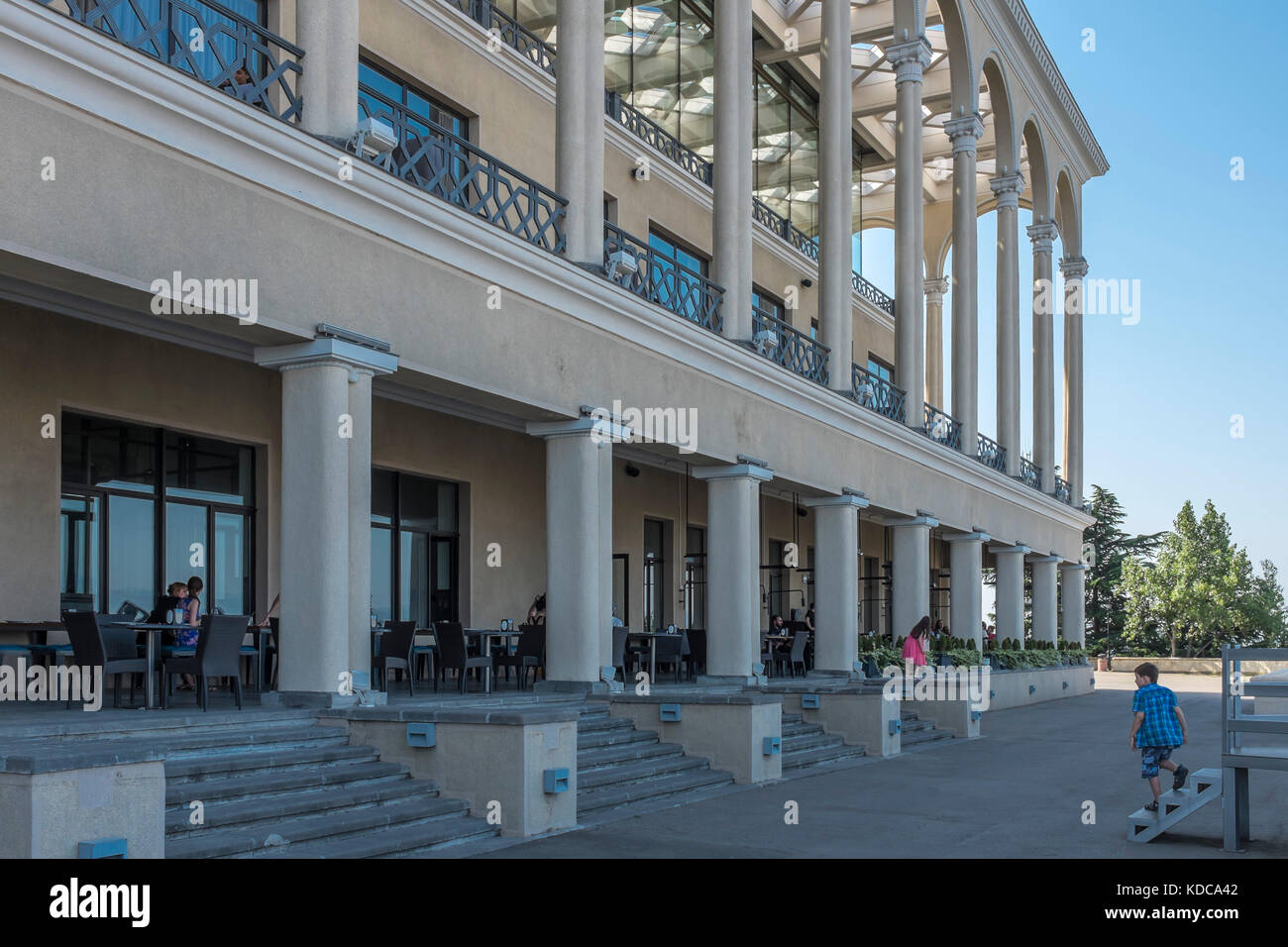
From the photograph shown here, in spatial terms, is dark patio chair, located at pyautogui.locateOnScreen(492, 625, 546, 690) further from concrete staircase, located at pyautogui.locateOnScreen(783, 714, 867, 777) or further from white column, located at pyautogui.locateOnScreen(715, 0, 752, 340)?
white column, located at pyautogui.locateOnScreen(715, 0, 752, 340)

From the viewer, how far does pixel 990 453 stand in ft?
106

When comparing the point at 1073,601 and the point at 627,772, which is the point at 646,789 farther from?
the point at 1073,601

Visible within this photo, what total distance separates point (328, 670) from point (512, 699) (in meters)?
2.93

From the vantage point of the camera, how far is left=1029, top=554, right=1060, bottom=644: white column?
121 feet

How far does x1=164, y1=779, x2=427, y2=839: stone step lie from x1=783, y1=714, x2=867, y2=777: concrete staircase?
5620 millimetres

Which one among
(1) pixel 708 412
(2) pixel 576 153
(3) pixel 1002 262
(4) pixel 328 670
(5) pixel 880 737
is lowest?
(5) pixel 880 737

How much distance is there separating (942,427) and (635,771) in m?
18.6

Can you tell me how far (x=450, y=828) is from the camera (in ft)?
30.8

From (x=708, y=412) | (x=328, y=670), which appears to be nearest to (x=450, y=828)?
(x=328, y=670)

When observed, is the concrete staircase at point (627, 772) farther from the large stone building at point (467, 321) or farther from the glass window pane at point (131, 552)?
the glass window pane at point (131, 552)

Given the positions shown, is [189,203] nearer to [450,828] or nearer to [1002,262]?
[450,828]

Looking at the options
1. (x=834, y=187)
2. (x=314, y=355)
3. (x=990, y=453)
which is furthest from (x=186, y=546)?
(x=990, y=453)

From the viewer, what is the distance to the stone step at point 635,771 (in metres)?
Result: 11.5
